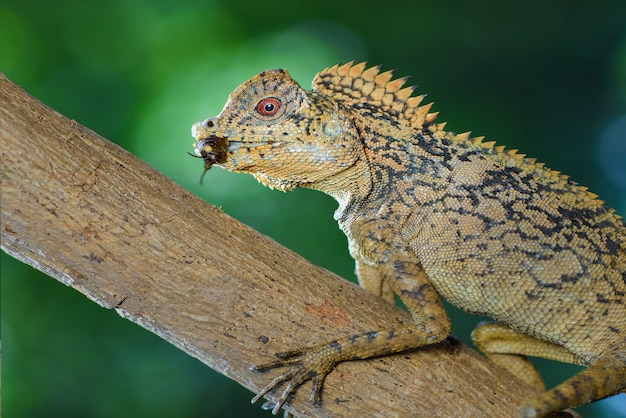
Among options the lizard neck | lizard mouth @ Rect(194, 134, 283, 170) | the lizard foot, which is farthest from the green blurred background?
the lizard foot

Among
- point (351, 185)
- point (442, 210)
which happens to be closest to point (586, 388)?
point (442, 210)

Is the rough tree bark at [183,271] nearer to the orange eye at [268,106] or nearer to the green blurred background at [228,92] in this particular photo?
the orange eye at [268,106]

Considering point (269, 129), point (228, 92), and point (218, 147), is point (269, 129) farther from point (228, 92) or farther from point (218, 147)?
point (228, 92)

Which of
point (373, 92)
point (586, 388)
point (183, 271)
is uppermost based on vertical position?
point (373, 92)

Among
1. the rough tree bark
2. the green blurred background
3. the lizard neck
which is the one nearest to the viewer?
the rough tree bark

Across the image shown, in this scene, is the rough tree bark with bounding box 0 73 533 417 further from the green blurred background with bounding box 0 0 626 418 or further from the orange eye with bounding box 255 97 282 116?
the green blurred background with bounding box 0 0 626 418

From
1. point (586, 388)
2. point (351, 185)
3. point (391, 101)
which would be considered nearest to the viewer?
point (586, 388)

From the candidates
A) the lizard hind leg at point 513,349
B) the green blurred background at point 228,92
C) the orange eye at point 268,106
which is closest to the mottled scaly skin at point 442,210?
the orange eye at point 268,106
